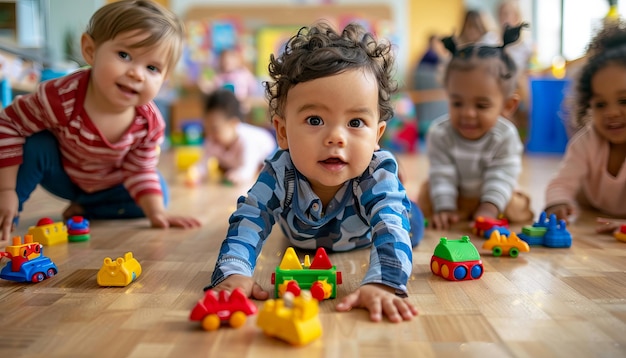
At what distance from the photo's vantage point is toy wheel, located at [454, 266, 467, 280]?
984 millimetres

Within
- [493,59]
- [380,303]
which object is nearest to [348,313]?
[380,303]

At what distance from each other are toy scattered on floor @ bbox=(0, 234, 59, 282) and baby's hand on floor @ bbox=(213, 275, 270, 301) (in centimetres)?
33

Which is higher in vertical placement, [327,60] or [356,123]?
[327,60]

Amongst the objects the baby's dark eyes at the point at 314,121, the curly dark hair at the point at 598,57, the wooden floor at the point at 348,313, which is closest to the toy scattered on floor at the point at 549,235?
the wooden floor at the point at 348,313

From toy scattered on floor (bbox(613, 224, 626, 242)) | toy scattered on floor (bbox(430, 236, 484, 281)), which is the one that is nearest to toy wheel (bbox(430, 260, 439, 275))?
toy scattered on floor (bbox(430, 236, 484, 281))

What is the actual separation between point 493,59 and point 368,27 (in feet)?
14.4

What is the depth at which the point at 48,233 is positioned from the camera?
1.29 m

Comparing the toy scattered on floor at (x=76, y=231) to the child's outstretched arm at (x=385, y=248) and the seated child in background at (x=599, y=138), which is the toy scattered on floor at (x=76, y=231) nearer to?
the child's outstretched arm at (x=385, y=248)

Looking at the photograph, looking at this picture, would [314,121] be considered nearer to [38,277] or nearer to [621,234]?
[38,277]

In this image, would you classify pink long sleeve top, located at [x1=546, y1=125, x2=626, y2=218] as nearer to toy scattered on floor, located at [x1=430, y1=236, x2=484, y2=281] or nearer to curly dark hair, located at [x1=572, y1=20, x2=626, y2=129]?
curly dark hair, located at [x1=572, y1=20, x2=626, y2=129]

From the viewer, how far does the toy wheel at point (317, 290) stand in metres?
0.86

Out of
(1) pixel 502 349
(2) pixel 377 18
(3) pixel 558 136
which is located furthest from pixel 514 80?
(2) pixel 377 18

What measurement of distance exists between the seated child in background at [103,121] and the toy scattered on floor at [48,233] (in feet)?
0.24

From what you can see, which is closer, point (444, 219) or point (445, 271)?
point (445, 271)
